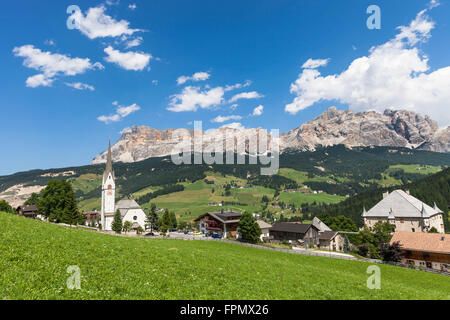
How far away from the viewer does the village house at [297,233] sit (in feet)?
270

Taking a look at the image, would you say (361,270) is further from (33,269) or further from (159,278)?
(33,269)

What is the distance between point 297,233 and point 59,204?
7998 centimetres

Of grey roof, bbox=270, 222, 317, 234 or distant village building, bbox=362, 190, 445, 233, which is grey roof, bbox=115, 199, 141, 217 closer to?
grey roof, bbox=270, 222, 317, 234

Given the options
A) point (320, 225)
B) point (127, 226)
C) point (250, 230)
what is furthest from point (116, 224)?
point (320, 225)

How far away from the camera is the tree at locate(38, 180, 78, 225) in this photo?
7062 cm

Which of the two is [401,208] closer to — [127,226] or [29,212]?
[127,226]

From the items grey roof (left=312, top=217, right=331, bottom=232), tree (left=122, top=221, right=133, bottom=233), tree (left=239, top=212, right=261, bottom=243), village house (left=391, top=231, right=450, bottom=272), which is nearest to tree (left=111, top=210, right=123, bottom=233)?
tree (left=122, top=221, right=133, bottom=233)

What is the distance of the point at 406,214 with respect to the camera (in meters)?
104

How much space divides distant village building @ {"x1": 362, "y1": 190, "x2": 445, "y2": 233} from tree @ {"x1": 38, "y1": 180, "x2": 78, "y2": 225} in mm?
117881

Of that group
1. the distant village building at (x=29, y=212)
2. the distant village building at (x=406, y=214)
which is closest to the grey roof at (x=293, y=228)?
the distant village building at (x=406, y=214)

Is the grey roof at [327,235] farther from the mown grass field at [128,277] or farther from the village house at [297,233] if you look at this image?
the mown grass field at [128,277]
